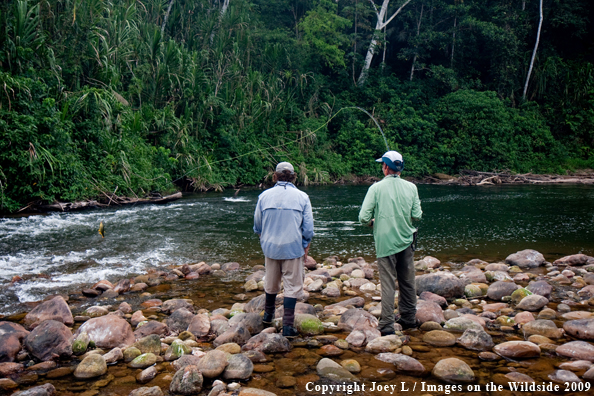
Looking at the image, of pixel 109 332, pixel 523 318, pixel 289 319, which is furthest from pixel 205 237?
pixel 523 318

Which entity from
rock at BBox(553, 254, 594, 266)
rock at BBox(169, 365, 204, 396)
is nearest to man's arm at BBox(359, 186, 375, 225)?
rock at BBox(169, 365, 204, 396)

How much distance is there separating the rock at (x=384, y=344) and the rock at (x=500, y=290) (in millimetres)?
1934

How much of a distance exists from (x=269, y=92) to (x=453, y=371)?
20040 mm

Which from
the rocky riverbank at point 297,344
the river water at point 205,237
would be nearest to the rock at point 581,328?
the rocky riverbank at point 297,344

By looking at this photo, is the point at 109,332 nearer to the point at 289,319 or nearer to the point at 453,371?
the point at 289,319

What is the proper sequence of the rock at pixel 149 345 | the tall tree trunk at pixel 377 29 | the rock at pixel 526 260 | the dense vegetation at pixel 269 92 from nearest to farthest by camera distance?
the rock at pixel 149 345 < the rock at pixel 526 260 < the dense vegetation at pixel 269 92 < the tall tree trunk at pixel 377 29

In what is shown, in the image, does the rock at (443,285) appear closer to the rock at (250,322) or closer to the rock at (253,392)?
the rock at (250,322)

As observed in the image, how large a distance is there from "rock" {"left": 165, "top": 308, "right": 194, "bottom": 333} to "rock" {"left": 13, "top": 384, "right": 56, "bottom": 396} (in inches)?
50.3

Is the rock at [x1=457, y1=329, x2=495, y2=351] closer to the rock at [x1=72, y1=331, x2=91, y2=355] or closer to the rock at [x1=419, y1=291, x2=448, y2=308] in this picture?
the rock at [x1=419, y1=291, x2=448, y2=308]

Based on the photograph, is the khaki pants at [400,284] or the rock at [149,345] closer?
the rock at [149,345]

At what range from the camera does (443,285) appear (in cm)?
499

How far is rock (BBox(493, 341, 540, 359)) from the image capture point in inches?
126

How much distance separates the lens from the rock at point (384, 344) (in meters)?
3.39

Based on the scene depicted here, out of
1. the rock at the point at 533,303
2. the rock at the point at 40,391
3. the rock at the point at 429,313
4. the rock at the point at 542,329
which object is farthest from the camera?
the rock at the point at 533,303
